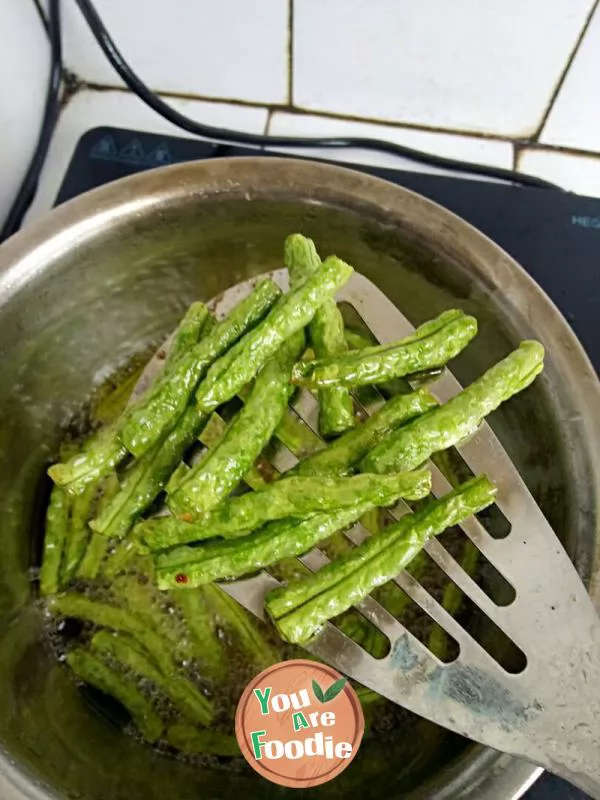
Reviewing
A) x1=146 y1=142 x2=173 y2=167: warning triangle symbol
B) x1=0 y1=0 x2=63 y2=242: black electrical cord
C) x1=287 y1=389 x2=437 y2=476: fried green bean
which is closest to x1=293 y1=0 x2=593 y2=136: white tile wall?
x1=146 y1=142 x2=173 y2=167: warning triangle symbol

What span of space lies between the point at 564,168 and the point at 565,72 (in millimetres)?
189

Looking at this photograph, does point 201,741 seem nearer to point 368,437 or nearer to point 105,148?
point 368,437

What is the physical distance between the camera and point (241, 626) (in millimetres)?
1253

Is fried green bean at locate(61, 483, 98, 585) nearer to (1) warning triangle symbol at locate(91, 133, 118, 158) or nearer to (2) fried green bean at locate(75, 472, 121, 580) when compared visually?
(2) fried green bean at locate(75, 472, 121, 580)

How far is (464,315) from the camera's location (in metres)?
1.06

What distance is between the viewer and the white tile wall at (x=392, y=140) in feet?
4.97

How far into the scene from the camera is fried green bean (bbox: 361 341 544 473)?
0.96 meters

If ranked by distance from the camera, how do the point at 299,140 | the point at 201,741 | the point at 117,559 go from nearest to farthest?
the point at 201,741, the point at 117,559, the point at 299,140

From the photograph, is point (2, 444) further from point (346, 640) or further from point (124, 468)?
point (346, 640)

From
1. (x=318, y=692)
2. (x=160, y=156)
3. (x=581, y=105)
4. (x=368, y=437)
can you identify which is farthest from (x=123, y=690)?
(x=581, y=105)

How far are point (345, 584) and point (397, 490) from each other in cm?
15

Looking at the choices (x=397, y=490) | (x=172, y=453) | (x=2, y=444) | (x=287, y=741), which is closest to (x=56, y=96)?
(x=2, y=444)

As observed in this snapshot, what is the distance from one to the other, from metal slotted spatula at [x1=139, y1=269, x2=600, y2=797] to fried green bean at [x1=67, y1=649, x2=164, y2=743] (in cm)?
31

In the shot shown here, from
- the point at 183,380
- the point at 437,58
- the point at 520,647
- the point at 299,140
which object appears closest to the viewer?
the point at 520,647
